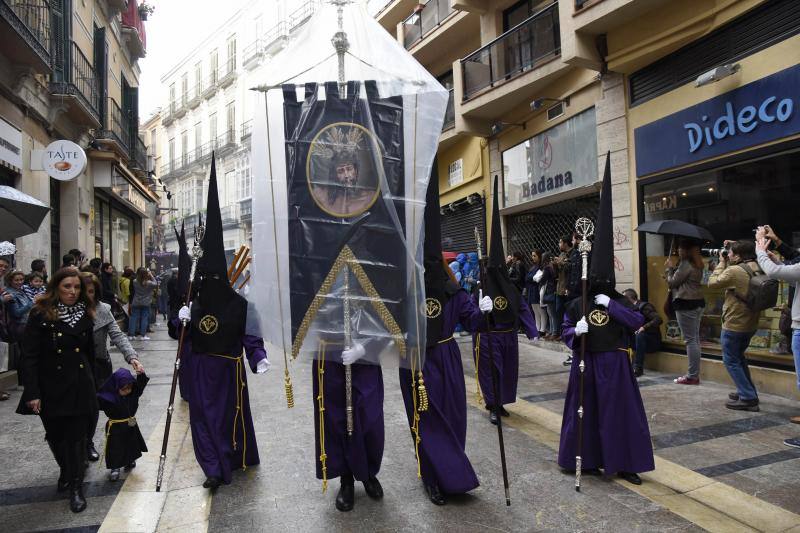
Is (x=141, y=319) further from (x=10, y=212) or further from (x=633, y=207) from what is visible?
(x=633, y=207)

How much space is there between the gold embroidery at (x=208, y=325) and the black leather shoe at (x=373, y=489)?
1609mm

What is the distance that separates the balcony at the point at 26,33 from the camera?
9.12m

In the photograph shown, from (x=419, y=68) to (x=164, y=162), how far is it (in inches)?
1800

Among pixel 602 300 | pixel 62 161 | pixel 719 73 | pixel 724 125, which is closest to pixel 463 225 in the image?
pixel 724 125

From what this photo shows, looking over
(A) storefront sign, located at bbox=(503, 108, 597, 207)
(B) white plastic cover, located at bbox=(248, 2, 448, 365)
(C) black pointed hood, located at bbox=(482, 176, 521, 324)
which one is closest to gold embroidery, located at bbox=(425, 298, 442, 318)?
(B) white plastic cover, located at bbox=(248, 2, 448, 365)

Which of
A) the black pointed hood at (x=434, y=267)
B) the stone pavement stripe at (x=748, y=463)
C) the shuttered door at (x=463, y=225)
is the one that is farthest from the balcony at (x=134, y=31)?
the stone pavement stripe at (x=748, y=463)

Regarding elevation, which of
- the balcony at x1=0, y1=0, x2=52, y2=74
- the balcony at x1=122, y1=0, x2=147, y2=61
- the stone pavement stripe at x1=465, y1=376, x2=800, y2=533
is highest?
the balcony at x1=122, y1=0, x2=147, y2=61

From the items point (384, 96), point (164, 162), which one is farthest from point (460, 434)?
point (164, 162)

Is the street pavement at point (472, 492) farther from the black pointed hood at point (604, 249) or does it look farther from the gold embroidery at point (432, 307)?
the black pointed hood at point (604, 249)

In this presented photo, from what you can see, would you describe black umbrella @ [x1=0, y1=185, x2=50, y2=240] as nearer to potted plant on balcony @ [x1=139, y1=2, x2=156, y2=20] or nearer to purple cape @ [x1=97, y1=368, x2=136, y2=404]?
purple cape @ [x1=97, y1=368, x2=136, y2=404]

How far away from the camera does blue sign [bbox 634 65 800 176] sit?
266 inches

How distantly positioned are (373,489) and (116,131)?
17.7m

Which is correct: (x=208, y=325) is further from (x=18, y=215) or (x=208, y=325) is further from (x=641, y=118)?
(x=641, y=118)

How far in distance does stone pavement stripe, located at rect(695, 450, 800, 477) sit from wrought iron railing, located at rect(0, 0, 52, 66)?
35.8 feet
